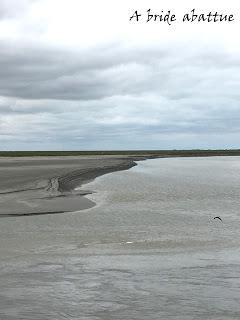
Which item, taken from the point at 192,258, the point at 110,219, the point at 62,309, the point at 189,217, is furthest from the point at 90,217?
the point at 62,309

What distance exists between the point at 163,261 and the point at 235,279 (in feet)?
7.35

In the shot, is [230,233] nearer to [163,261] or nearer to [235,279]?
[163,261]

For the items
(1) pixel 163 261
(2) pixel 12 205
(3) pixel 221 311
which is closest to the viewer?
(3) pixel 221 311

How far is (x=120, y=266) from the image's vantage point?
11133 mm

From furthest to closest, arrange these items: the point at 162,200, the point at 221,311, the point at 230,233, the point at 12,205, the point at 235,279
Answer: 1. the point at 162,200
2. the point at 12,205
3. the point at 230,233
4. the point at 235,279
5. the point at 221,311

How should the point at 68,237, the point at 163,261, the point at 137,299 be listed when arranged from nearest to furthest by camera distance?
the point at 137,299 → the point at 163,261 → the point at 68,237

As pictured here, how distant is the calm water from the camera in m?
8.07

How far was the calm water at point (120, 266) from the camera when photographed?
807 centimetres

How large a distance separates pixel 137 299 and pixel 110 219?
409 inches

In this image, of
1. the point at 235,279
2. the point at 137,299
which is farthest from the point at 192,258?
the point at 137,299

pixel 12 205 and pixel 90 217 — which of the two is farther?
pixel 12 205

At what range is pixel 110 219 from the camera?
18.9m

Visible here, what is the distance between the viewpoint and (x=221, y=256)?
40.3ft

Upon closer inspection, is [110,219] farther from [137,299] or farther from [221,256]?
[137,299]
